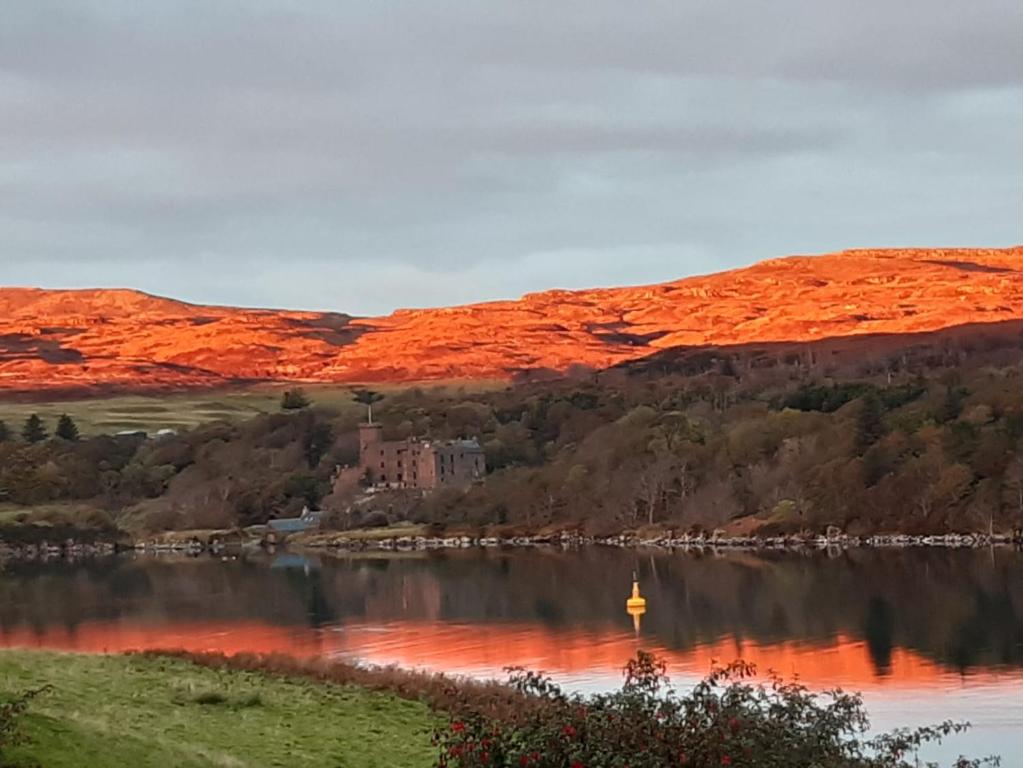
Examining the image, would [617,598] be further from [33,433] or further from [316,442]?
[33,433]

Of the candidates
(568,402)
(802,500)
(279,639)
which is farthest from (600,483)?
(279,639)

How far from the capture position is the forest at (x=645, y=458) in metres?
110

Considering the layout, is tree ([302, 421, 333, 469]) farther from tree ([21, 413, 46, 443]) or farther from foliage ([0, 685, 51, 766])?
foliage ([0, 685, 51, 766])

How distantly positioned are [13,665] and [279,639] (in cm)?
2711

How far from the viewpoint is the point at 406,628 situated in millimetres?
57094

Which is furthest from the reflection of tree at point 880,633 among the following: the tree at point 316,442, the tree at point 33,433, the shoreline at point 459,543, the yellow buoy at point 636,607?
the tree at point 33,433

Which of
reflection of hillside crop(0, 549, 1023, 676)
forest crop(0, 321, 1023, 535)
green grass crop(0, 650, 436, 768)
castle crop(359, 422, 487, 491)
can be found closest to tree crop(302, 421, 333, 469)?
forest crop(0, 321, 1023, 535)

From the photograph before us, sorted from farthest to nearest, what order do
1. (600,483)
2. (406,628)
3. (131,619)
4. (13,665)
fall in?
1. (600,483)
2. (131,619)
3. (406,628)
4. (13,665)

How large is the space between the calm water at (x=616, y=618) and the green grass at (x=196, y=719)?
10.2 meters

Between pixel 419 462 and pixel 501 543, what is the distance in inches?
1376

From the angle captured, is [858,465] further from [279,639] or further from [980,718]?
[980,718]

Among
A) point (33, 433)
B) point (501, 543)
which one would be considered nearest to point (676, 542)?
point (501, 543)

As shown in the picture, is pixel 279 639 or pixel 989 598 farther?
pixel 989 598

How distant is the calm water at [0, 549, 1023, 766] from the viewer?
3925 centimetres
